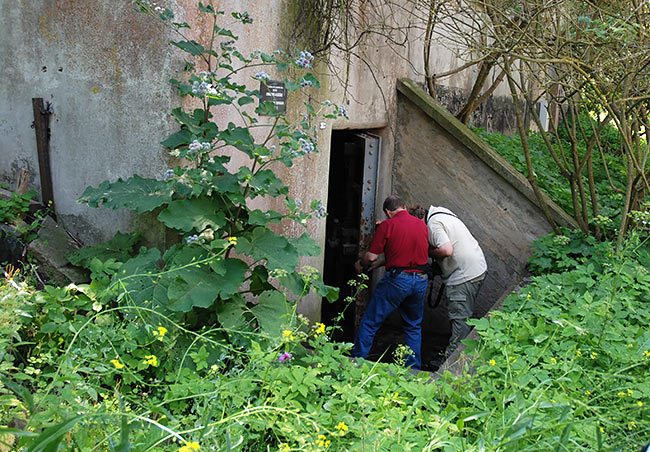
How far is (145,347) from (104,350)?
0.40 metres

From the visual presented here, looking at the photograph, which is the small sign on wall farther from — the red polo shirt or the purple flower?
the purple flower

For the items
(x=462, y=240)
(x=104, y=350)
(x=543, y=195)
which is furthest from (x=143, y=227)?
(x=543, y=195)

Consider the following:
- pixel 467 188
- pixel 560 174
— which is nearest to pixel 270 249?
pixel 467 188

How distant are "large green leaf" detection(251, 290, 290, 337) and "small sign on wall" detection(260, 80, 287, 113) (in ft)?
5.48

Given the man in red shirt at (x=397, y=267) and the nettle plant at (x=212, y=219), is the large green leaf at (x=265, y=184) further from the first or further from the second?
the man in red shirt at (x=397, y=267)

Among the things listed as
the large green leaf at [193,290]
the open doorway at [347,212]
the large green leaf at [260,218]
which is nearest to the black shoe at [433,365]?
the open doorway at [347,212]

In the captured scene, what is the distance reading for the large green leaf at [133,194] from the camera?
3725mm

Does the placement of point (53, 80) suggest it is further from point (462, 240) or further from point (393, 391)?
point (462, 240)

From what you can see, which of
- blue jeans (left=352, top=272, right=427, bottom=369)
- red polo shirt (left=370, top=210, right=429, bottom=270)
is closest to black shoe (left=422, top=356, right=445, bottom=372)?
blue jeans (left=352, top=272, right=427, bottom=369)

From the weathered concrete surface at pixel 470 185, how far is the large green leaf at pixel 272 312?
3.60 metres

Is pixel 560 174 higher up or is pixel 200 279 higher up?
pixel 560 174

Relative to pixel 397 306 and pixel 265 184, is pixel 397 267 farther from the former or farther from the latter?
pixel 265 184

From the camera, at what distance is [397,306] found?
627cm

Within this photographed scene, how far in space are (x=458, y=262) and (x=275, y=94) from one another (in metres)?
2.86
